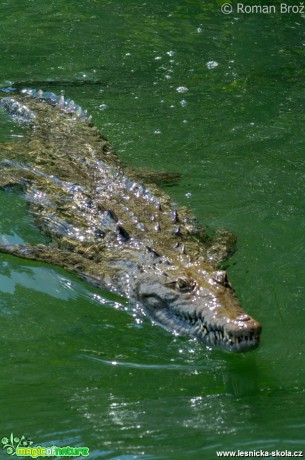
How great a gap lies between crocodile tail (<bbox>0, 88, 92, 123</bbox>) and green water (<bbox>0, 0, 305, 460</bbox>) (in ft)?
0.59

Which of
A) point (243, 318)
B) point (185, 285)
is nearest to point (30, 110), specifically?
point (185, 285)

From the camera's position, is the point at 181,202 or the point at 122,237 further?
the point at 181,202

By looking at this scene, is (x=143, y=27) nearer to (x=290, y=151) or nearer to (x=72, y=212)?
(x=290, y=151)

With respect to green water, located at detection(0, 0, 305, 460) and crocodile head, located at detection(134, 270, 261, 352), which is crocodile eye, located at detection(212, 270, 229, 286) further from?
green water, located at detection(0, 0, 305, 460)

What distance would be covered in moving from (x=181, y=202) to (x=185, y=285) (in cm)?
208

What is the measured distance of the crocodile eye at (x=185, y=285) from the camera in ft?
18.2

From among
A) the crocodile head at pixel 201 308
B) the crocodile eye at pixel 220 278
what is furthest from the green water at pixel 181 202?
the crocodile eye at pixel 220 278

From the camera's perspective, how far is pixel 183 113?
31.6ft

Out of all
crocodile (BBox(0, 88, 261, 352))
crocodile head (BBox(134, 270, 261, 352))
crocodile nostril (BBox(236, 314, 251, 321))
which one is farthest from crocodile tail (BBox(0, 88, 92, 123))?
crocodile nostril (BBox(236, 314, 251, 321))

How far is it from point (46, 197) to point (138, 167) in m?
1.51

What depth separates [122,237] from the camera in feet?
21.0

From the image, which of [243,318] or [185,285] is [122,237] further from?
[243,318]

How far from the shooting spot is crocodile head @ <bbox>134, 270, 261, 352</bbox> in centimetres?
479

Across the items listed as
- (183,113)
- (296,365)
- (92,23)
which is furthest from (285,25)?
(296,365)
